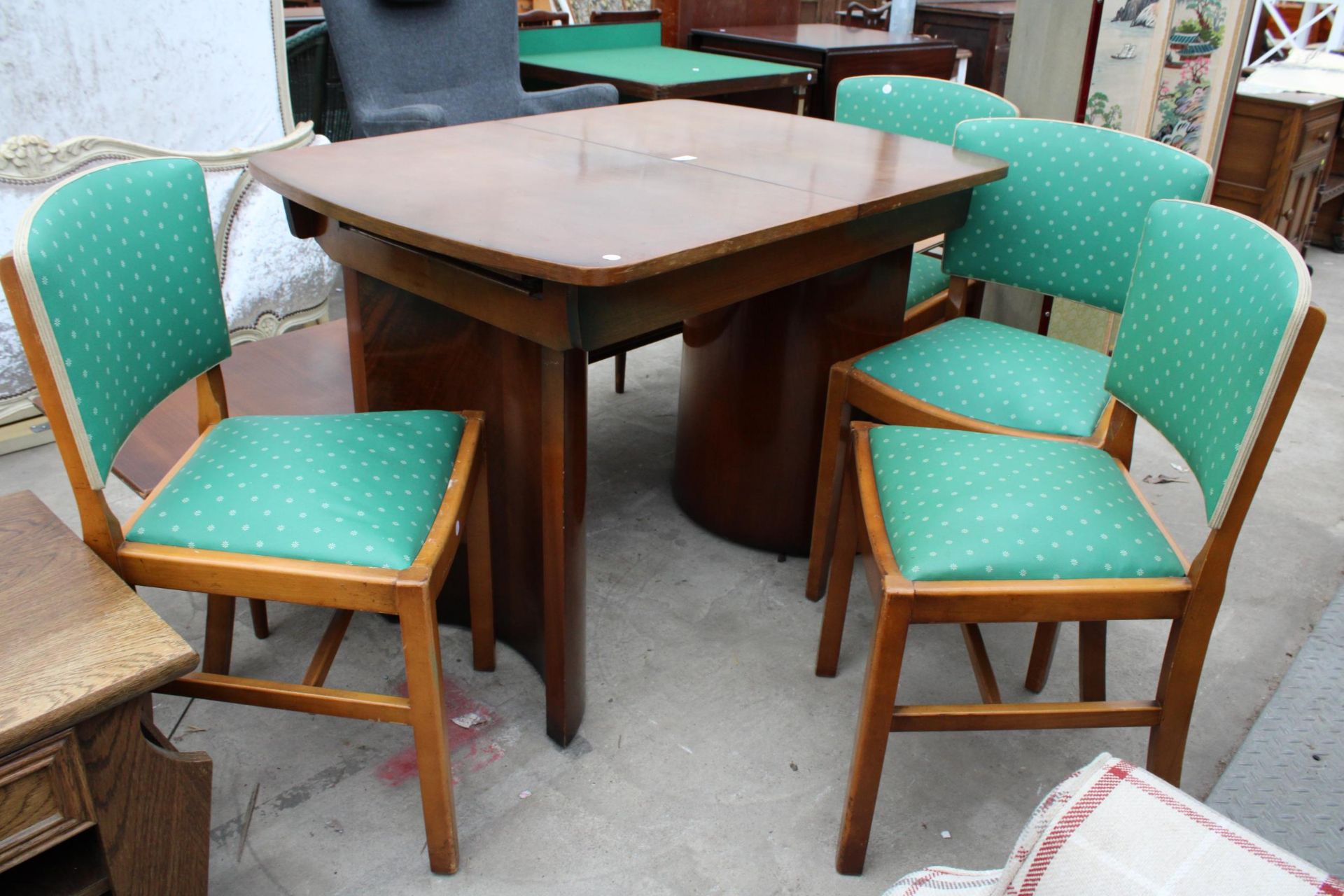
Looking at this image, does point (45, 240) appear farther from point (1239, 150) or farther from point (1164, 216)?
point (1239, 150)

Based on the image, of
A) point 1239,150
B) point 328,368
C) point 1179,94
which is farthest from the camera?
point 1239,150

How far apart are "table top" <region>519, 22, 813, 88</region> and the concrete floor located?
188 cm

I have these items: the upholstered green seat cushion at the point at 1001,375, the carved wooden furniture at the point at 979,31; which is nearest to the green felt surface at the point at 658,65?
the upholstered green seat cushion at the point at 1001,375

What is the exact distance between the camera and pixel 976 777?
162cm

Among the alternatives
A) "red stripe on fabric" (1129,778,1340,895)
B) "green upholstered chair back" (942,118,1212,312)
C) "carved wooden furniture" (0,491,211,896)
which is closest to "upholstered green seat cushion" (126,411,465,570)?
"carved wooden furniture" (0,491,211,896)

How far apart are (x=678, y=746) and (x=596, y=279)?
85 centimetres

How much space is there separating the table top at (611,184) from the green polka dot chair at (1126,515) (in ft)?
1.41

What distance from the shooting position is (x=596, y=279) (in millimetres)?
1162

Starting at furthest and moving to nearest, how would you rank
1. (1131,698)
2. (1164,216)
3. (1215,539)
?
1. (1131,698)
2. (1164,216)
3. (1215,539)

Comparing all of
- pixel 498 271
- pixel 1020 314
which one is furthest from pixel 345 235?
pixel 1020 314

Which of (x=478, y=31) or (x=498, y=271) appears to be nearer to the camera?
(x=498, y=271)

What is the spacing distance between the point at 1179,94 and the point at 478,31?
2261mm

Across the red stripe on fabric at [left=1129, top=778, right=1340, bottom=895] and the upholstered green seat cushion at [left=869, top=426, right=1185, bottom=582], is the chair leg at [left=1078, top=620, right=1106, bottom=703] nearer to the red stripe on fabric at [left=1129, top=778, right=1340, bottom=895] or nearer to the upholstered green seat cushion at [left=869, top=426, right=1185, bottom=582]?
the upholstered green seat cushion at [left=869, top=426, right=1185, bottom=582]

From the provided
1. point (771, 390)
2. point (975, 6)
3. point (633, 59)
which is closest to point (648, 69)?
point (633, 59)
